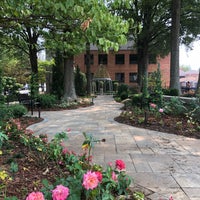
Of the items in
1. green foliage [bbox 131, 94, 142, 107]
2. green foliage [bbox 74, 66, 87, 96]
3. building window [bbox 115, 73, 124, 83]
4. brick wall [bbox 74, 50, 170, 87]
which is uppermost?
brick wall [bbox 74, 50, 170, 87]

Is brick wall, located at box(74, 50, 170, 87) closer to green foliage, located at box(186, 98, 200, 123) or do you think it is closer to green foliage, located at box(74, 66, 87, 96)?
green foliage, located at box(74, 66, 87, 96)

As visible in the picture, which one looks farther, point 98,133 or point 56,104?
point 56,104

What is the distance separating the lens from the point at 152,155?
4.81 metres

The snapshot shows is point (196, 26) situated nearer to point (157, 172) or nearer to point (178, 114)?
point (178, 114)

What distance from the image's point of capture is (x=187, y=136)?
646 centimetres

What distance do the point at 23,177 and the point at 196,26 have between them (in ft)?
71.3

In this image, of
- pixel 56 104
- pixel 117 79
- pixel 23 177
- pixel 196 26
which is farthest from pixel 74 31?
pixel 117 79

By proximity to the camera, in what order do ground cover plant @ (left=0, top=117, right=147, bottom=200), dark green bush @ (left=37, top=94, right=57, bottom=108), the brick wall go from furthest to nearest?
the brick wall → dark green bush @ (left=37, top=94, right=57, bottom=108) → ground cover plant @ (left=0, top=117, right=147, bottom=200)

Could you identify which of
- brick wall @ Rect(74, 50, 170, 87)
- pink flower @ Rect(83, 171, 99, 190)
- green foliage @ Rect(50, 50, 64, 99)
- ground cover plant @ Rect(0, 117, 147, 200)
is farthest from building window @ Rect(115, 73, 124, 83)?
pink flower @ Rect(83, 171, 99, 190)

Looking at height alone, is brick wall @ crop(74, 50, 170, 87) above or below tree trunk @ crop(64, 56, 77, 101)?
above

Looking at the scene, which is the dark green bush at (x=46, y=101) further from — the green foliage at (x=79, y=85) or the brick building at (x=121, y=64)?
the brick building at (x=121, y=64)

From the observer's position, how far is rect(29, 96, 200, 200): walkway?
10.8 feet

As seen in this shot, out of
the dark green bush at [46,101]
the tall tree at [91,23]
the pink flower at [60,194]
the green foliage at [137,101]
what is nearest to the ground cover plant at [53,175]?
the pink flower at [60,194]

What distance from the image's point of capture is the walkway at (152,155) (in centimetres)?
330
